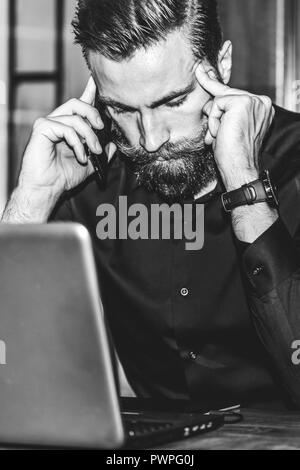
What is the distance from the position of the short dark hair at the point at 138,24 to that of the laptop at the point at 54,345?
900 millimetres

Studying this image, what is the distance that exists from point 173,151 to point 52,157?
0.31m

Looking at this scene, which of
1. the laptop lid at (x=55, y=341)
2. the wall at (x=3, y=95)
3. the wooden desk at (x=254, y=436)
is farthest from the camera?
the wall at (x=3, y=95)

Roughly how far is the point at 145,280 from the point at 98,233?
7.6 inches

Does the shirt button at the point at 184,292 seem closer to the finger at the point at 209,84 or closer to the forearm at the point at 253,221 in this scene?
the forearm at the point at 253,221

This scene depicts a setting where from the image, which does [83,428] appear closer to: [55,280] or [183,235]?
[55,280]

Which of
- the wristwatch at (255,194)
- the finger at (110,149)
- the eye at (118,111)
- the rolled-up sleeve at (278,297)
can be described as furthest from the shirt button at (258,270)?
the finger at (110,149)

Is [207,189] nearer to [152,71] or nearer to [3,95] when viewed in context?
[152,71]

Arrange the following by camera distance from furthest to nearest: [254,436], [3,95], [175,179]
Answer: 1. [3,95]
2. [175,179]
3. [254,436]

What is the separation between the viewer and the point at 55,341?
92cm

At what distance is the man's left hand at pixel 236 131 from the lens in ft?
5.38

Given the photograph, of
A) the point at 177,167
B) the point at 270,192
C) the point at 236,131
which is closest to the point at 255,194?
the point at 270,192

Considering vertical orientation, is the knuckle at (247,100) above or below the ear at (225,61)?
below

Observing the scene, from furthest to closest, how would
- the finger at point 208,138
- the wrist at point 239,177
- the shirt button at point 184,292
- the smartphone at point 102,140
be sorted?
the smartphone at point 102,140, the shirt button at point 184,292, the finger at point 208,138, the wrist at point 239,177

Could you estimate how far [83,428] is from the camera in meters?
0.92
